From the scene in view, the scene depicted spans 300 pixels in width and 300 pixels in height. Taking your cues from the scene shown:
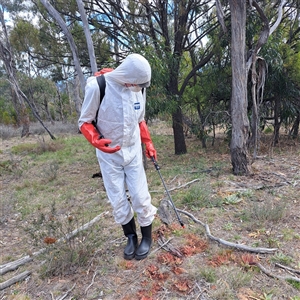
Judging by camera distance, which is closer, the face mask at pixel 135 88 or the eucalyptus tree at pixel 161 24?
the face mask at pixel 135 88

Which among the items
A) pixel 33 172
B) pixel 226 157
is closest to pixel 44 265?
pixel 33 172

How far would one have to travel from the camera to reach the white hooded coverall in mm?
1805

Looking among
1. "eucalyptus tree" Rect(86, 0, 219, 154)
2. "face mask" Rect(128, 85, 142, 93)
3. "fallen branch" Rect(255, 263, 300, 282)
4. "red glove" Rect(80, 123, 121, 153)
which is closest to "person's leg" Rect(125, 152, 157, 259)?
"red glove" Rect(80, 123, 121, 153)

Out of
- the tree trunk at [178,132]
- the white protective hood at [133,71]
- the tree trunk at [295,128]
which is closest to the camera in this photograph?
the white protective hood at [133,71]

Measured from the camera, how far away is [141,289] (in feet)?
5.95

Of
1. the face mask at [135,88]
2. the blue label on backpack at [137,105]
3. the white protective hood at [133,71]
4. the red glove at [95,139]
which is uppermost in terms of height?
the white protective hood at [133,71]

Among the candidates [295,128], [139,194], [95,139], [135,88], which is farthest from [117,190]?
[295,128]

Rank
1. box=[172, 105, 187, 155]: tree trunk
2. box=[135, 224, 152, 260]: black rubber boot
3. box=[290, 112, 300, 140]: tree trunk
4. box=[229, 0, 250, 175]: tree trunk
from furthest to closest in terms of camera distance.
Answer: box=[290, 112, 300, 140]: tree trunk < box=[172, 105, 187, 155]: tree trunk < box=[229, 0, 250, 175]: tree trunk < box=[135, 224, 152, 260]: black rubber boot

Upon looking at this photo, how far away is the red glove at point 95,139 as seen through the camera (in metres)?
1.82

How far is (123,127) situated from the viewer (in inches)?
74.9

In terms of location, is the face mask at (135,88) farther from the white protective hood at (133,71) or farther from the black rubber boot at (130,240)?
the black rubber boot at (130,240)

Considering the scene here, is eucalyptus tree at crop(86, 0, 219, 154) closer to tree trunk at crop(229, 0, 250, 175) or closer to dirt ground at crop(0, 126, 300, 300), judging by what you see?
tree trunk at crop(229, 0, 250, 175)

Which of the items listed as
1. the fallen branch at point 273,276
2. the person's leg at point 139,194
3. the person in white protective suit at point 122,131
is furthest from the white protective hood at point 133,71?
the fallen branch at point 273,276

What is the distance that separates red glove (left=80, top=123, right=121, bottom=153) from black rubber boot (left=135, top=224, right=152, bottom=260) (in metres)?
0.77
